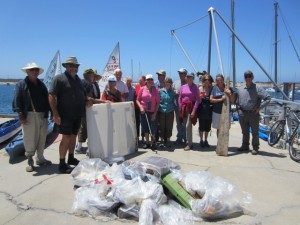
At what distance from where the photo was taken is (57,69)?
1238 cm

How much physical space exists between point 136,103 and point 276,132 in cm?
363

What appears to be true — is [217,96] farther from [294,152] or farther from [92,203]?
[92,203]

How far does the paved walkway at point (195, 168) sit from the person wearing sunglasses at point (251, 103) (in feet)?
1.94

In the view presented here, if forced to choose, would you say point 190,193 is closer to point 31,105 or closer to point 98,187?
point 98,187

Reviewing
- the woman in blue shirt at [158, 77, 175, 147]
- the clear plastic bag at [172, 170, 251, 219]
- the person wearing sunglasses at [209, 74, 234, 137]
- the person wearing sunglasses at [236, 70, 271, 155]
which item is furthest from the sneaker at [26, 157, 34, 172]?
the person wearing sunglasses at [236, 70, 271, 155]

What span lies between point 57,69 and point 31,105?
286 inches

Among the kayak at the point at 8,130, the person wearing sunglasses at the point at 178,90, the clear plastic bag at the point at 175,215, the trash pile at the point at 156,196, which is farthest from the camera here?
the kayak at the point at 8,130

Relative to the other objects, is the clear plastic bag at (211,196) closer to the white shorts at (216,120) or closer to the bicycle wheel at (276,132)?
the white shorts at (216,120)

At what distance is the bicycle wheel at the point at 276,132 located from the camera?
25.4ft

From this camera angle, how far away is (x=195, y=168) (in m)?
5.89

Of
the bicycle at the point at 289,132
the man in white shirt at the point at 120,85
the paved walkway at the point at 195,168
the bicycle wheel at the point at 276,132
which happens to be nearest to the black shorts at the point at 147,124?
the paved walkway at the point at 195,168

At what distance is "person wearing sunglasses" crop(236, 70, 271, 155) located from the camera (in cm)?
674

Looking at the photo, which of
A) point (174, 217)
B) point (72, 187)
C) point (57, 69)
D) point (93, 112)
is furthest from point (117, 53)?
point (174, 217)

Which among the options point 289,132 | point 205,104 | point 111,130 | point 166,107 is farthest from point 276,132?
point 111,130
